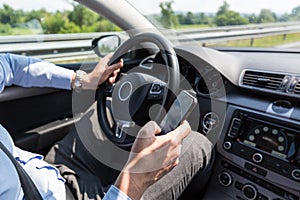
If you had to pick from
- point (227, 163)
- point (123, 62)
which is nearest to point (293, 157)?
point (227, 163)

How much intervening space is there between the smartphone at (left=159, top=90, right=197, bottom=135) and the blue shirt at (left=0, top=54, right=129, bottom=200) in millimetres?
295

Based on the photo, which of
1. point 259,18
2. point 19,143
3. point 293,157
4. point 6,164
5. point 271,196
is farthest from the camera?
point 259,18

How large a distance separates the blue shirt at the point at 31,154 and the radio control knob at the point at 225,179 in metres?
0.79

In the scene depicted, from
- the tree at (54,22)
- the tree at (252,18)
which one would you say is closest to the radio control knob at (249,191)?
the tree at (252,18)

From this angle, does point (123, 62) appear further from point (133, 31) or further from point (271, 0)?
point (271, 0)

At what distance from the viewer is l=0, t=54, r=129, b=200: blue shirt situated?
789 millimetres

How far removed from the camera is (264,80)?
4.49 ft

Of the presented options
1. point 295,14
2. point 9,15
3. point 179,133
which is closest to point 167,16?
point 295,14

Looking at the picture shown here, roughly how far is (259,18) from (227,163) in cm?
91

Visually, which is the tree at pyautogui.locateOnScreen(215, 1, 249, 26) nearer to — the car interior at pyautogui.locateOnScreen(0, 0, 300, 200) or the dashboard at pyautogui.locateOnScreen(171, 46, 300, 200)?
the car interior at pyautogui.locateOnScreen(0, 0, 300, 200)

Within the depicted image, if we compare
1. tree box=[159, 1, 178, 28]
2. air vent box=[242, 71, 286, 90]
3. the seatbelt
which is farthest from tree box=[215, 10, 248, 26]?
the seatbelt

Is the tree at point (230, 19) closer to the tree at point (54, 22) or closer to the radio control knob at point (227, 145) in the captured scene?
the radio control knob at point (227, 145)

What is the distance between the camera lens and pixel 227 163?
4.84ft

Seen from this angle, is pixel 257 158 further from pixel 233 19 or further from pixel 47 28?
pixel 47 28
